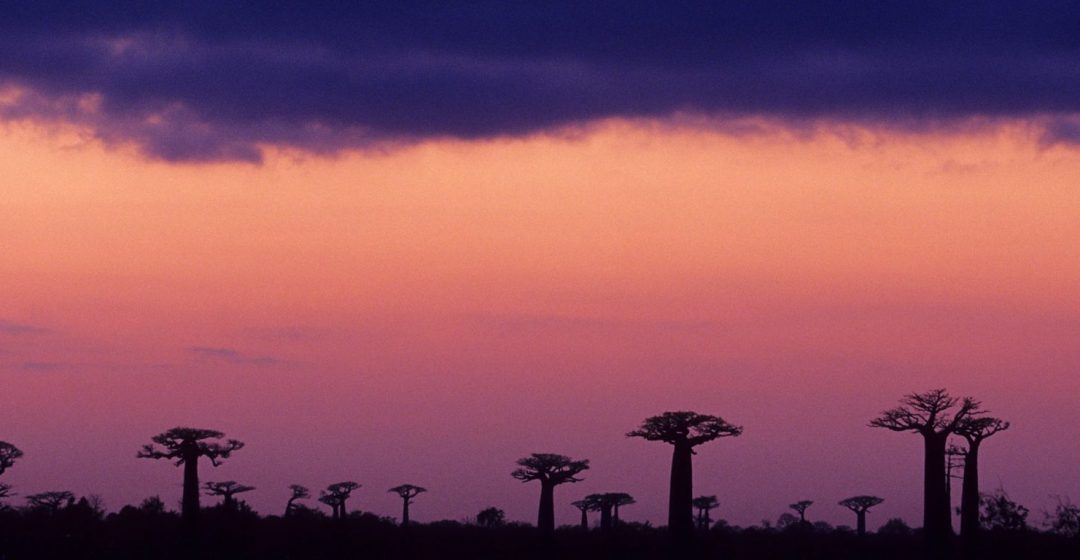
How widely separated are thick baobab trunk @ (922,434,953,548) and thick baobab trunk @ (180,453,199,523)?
3127 centimetres

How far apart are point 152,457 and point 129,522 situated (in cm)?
863

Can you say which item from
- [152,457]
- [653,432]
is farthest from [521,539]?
[152,457]

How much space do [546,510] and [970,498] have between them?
2069 centimetres

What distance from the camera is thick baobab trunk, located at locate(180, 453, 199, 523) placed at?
218 feet

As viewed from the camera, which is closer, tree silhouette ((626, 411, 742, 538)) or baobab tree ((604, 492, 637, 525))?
tree silhouette ((626, 411, 742, 538))

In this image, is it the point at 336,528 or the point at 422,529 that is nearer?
the point at 336,528

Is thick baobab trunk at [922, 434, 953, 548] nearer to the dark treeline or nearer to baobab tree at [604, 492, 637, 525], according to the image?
the dark treeline

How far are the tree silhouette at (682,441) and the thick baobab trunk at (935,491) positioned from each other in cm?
800

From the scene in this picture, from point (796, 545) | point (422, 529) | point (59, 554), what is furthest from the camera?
point (422, 529)

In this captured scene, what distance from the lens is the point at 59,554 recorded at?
60688 millimetres

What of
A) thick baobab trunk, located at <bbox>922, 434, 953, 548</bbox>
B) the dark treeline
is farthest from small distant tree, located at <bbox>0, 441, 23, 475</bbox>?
thick baobab trunk, located at <bbox>922, 434, 953, 548</bbox>

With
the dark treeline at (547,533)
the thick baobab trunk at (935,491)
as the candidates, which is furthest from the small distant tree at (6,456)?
the thick baobab trunk at (935,491)

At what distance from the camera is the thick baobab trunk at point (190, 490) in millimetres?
66438

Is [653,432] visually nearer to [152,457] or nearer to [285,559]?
[285,559]
